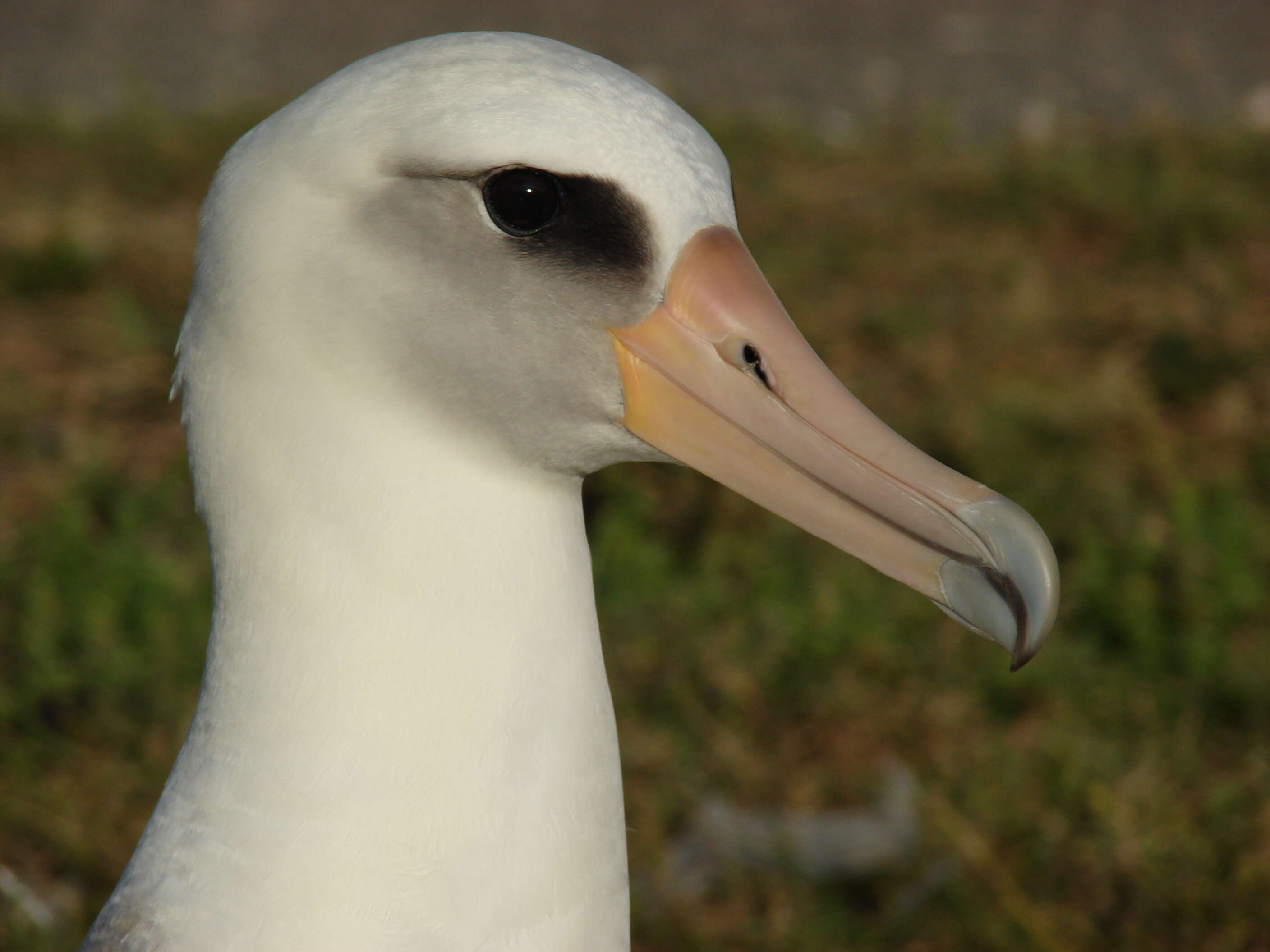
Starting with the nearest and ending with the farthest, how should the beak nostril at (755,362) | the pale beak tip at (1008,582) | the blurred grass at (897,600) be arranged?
the pale beak tip at (1008,582) → the beak nostril at (755,362) → the blurred grass at (897,600)

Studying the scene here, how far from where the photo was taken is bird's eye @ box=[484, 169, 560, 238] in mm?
1273

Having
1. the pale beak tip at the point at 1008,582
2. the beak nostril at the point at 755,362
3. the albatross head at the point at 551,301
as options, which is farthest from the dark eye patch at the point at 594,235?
the pale beak tip at the point at 1008,582

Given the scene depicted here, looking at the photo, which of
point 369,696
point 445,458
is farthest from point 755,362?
point 369,696

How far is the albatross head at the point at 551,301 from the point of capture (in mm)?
1265

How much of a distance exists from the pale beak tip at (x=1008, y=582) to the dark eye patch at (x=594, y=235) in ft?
1.28

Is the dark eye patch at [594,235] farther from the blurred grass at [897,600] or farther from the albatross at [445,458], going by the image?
the blurred grass at [897,600]

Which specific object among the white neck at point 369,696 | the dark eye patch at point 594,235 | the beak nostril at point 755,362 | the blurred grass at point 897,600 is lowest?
the blurred grass at point 897,600

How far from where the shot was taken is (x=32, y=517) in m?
3.46

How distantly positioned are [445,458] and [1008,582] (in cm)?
53

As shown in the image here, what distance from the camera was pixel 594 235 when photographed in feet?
4.27

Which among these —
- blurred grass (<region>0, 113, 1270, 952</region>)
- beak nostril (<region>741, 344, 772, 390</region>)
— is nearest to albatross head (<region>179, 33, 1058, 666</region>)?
beak nostril (<region>741, 344, 772, 390</region>)

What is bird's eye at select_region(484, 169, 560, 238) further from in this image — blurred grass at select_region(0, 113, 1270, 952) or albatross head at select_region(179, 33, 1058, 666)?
blurred grass at select_region(0, 113, 1270, 952)

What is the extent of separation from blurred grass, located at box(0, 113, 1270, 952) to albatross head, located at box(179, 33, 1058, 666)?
121cm

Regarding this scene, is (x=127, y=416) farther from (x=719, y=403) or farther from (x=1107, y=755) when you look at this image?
(x=719, y=403)
